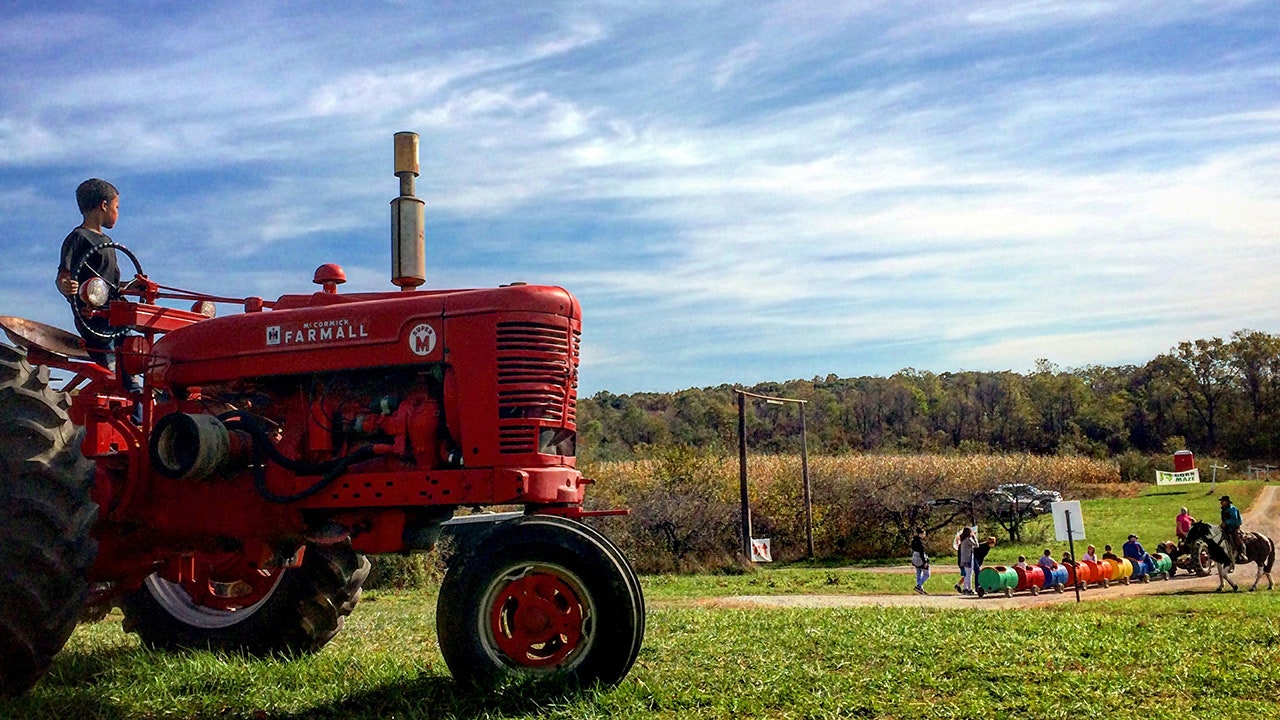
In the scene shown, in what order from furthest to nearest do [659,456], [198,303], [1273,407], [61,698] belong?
[1273,407] → [659,456] → [198,303] → [61,698]

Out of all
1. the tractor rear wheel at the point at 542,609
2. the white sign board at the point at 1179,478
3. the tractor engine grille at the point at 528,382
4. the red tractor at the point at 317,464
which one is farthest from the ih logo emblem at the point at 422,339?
the white sign board at the point at 1179,478

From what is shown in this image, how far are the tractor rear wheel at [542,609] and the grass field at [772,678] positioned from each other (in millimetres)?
167

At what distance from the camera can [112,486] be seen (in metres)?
6.48

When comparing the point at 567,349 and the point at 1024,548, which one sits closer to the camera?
the point at 567,349

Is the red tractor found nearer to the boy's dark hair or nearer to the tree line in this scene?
the boy's dark hair

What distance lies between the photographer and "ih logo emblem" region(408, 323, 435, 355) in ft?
20.1

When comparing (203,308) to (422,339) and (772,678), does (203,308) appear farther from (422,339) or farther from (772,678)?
(772,678)

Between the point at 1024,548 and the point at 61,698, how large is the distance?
30484 millimetres

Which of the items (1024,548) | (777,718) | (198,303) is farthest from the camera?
(1024,548)

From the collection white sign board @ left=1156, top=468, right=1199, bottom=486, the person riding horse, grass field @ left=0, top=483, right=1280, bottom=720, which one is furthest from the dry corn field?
grass field @ left=0, top=483, right=1280, bottom=720

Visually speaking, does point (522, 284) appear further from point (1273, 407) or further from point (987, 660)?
point (1273, 407)

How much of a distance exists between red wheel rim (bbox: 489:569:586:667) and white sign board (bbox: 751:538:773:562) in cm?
2597

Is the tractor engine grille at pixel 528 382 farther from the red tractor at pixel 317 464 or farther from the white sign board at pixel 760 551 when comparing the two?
the white sign board at pixel 760 551

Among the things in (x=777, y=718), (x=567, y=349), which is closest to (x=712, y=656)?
(x=777, y=718)
